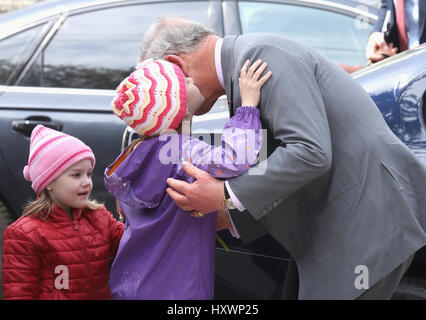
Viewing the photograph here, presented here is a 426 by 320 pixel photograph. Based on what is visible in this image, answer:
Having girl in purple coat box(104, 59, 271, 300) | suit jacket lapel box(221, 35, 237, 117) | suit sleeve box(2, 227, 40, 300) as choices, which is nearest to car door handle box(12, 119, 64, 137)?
suit sleeve box(2, 227, 40, 300)

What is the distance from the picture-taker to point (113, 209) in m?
3.45

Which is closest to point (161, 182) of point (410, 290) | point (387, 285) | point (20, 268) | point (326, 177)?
point (326, 177)

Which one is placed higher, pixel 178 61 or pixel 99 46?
pixel 178 61

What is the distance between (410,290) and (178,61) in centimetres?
120

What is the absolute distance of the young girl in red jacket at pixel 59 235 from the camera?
2.40 meters

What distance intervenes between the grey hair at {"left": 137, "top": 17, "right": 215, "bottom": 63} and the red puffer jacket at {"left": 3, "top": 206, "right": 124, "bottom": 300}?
0.71 m

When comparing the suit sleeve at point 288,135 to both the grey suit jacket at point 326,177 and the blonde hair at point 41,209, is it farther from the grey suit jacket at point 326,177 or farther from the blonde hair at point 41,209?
the blonde hair at point 41,209

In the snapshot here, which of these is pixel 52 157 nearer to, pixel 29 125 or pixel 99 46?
pixel 29 125

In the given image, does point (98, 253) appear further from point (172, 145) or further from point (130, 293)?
point (172, 145)

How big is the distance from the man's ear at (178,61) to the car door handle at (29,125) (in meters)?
1.49

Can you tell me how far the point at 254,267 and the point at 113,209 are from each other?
883mm

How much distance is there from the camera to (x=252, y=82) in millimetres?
2020

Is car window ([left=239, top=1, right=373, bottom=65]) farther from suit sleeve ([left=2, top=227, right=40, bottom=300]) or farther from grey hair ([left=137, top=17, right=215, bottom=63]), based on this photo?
suit sleeve ([left=2, top=227, right=40, bottom=300])

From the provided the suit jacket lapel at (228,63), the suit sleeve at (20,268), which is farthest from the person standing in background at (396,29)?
the suit sleeve at (20,268)
